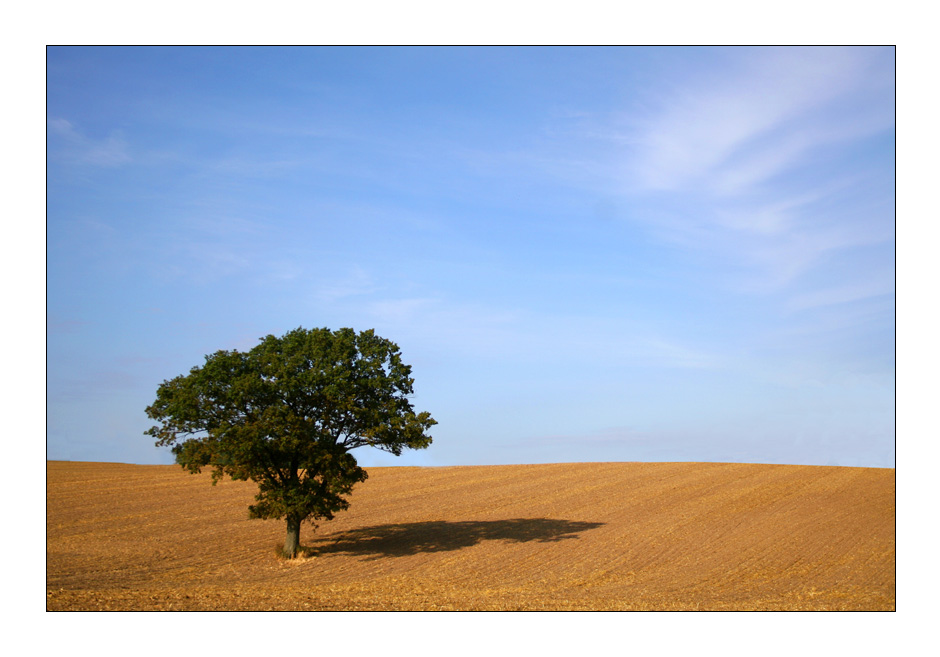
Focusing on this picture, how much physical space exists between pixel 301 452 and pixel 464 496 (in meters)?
26.5

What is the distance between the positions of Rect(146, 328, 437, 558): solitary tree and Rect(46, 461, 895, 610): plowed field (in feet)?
12.4

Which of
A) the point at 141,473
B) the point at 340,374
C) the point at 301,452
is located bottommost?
the point at 141,473

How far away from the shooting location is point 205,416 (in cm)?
2853

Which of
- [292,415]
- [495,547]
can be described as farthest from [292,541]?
[495,547]

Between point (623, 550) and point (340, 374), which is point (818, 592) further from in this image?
point (340, 374)

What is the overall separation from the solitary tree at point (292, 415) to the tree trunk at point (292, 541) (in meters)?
0.05

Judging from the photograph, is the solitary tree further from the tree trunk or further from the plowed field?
the plowed field

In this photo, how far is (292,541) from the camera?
3041cm

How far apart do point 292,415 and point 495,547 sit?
12.6 meters

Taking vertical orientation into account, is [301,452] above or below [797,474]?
above

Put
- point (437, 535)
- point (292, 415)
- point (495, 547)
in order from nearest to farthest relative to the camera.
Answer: point (292, 415) → point (495, 547) → point (437, 535)

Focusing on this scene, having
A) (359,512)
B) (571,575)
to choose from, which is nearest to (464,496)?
(359,512)

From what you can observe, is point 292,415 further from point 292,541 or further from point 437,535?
point 437,535

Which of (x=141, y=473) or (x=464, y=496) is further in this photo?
(x=141, y=473)
